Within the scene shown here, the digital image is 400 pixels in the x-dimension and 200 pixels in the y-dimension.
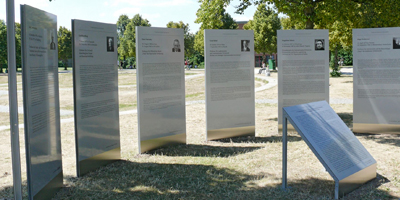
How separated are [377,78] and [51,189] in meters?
7.73

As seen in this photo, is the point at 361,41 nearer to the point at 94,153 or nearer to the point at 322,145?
the point at 322,145

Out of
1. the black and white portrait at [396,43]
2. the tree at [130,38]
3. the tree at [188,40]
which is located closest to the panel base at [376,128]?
the black and white portrait at [396,43]

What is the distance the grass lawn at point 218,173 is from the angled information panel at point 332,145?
0.23m

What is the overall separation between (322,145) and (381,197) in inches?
42.6

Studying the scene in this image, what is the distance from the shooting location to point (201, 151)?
818 cm

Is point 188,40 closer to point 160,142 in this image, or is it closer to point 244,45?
point 244,45

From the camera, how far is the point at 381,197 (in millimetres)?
5332

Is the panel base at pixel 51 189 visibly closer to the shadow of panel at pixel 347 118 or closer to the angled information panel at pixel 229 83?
the angled information panel at pixel 229 83

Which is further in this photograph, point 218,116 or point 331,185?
point 218,116

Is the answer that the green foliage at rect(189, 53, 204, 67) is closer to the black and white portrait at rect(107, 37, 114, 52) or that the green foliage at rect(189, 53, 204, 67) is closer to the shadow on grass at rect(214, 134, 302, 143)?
the shadow on grass at rect(214, 134, 302, 143)

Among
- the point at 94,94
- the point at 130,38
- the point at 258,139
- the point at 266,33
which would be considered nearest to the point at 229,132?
the point at 258,139

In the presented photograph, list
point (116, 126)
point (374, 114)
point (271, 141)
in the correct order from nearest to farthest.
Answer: point (116, 126) → point (271, 141) → point (374, 114)

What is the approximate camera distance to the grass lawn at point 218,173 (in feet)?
18.2

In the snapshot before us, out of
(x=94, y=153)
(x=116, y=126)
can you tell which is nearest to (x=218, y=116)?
(x=116, y=126)
